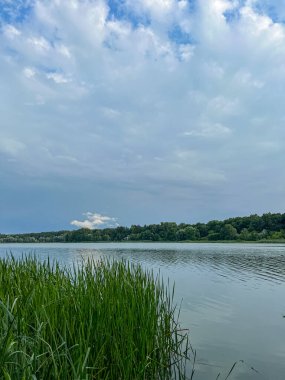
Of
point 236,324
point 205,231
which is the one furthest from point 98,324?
point 205,231

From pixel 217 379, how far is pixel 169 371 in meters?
1.03

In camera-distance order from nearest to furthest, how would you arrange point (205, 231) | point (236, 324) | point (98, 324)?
point (98, 324)
point (236, 324)
point (205, 231)

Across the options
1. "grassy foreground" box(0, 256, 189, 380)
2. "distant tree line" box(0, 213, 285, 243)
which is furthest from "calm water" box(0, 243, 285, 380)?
"distant tree line" box(0, 213, 285, 243)

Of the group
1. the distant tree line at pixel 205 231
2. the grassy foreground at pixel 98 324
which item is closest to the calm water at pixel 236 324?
the grassy foreground at pixel 98 324

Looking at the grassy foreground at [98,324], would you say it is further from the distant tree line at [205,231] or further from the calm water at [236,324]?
the distant tree line at [205,231]

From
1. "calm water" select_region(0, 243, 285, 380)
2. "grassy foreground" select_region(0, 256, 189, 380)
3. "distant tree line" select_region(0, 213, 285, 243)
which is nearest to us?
"grassy foreground" select_region(0, 256, 189, 380)

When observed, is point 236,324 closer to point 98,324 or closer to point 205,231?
point 98,324

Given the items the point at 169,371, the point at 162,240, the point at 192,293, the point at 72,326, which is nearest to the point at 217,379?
the point at 169,371

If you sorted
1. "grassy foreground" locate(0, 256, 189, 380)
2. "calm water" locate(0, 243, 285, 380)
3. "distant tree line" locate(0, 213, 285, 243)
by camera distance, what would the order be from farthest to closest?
"distant tree line" locate(0, 213, 285, 243) < "calm water" locate(0, 243, 285, 380) < "grassy foreground" locate(0, 256, 189, 380)

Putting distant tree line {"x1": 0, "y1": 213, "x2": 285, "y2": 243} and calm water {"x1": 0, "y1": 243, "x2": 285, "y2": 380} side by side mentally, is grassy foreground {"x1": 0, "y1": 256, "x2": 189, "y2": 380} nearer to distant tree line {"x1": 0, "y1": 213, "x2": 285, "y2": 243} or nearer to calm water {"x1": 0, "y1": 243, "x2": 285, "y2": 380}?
calm water {"x1": 0, "y1": 243, "x2": 285, "y2": 380}

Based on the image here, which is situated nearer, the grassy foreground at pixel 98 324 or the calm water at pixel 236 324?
the grassy foreground at pixel 98 324

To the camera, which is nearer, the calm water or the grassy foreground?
the grassy foreground

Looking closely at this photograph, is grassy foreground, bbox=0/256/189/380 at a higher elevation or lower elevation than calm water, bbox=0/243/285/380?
higher

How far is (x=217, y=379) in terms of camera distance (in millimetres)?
7438
